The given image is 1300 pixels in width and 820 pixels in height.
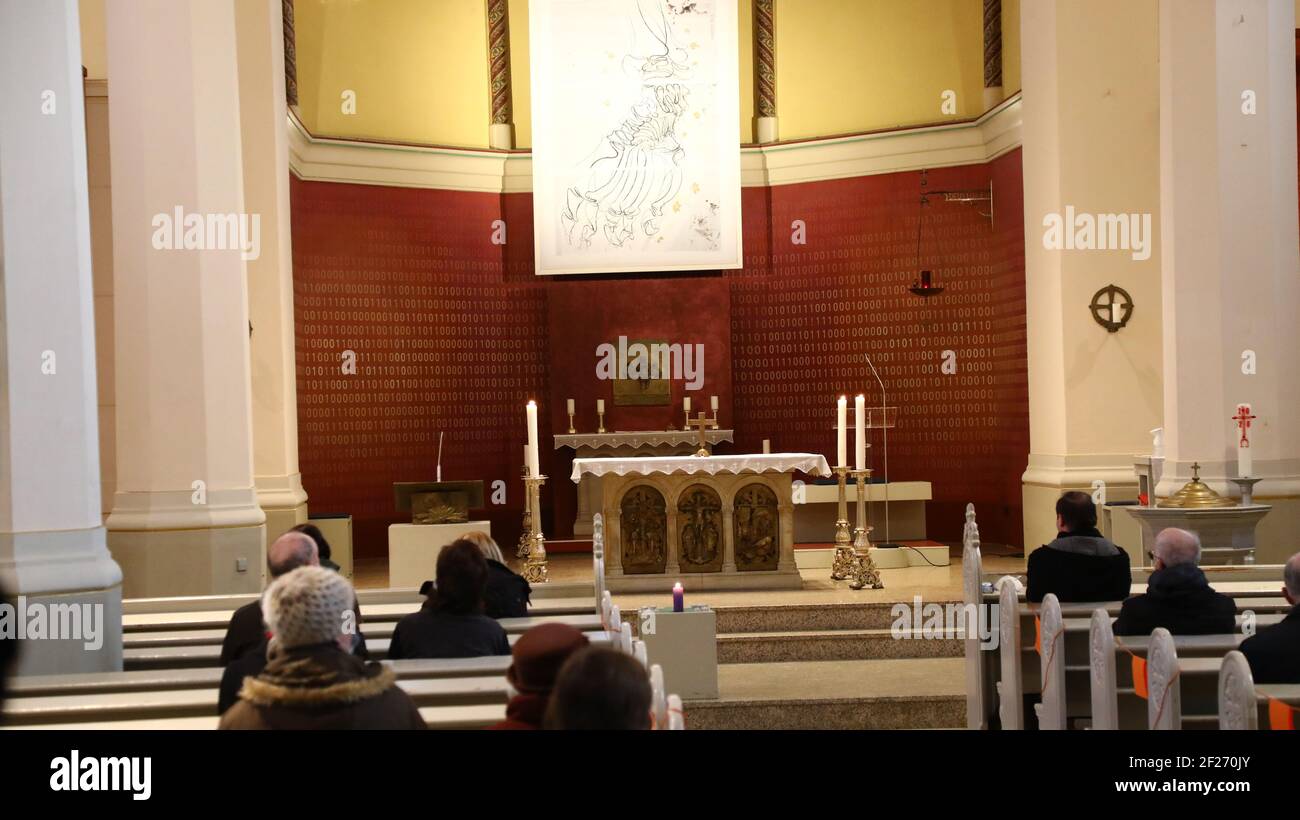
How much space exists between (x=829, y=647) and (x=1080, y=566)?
2968 mm

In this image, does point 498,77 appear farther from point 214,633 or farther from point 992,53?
point 214,633

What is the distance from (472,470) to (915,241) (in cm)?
521

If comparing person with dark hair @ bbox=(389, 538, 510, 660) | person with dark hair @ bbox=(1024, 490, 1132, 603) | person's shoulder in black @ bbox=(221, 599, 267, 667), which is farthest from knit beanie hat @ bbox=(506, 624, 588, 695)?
person with dark hair @ bbox=(1024, 490, 1132, 603)

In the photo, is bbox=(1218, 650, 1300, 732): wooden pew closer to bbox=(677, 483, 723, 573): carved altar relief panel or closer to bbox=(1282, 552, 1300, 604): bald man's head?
bbox=(1282, 552, 1300, 604): bald man's head

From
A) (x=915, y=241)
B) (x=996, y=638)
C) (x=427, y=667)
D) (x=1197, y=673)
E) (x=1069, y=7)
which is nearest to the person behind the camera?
Result: (x=1197, y=673)

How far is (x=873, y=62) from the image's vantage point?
14.6m

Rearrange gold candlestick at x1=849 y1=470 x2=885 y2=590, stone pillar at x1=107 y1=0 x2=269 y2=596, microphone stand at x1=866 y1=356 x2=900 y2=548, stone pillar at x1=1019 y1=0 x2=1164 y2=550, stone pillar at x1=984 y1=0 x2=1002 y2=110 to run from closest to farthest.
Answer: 1. stone pillar at x1=107 y1=0 x2=269 y2=596
2. gold candlestick at x1=849 y1=470 x2=885 y2=590
3. stone pillar at x1=1019 y1=0 x2=1164 y2=550
4. microphone stand at x1=866 y1=356 x2=900 y2=548
5. stone pillar at x1=984 y1=0 x2=1002 y2=110

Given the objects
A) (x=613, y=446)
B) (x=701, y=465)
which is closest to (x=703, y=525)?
(x=701, y=465)

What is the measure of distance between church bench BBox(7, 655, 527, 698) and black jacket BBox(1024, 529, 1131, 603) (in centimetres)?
278

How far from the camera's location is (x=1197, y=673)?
422cm

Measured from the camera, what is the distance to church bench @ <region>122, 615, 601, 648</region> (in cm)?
605
